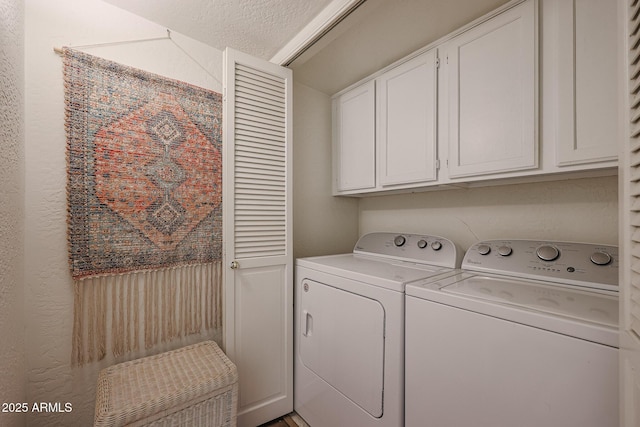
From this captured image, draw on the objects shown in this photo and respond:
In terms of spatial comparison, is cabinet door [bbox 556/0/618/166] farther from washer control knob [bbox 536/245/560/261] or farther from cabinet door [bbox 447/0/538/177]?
washer control knob [bbox 536/245/560/261]

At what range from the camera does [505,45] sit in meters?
1.20

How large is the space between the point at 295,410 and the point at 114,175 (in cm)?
177

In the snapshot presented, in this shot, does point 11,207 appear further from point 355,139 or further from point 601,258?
point 601,258

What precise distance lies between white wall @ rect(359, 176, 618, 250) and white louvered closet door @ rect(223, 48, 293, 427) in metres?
0.97

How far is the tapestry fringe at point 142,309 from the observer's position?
1254 millimetres

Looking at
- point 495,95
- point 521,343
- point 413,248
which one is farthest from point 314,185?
point 521,343

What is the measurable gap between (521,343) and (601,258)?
0.60 meters

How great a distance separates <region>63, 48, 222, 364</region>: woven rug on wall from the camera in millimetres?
1235

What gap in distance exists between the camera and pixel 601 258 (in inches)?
40.8

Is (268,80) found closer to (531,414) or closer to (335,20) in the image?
(335,20)

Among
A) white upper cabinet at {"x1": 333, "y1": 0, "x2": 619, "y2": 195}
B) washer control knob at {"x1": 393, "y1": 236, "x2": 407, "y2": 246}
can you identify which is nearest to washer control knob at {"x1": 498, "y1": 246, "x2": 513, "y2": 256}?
white upper cabinet at {"x1": 333, "y1": 0, "x2": 619, "y2": 195}

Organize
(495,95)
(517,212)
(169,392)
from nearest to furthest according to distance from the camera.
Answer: (169,392)
(495,95)
(517,212)

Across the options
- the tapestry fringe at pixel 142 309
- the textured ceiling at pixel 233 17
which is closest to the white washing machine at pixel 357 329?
the tapestry fringe at pixel 142 309

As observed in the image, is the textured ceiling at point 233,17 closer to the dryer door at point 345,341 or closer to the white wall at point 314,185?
the white wall at point 314,185
